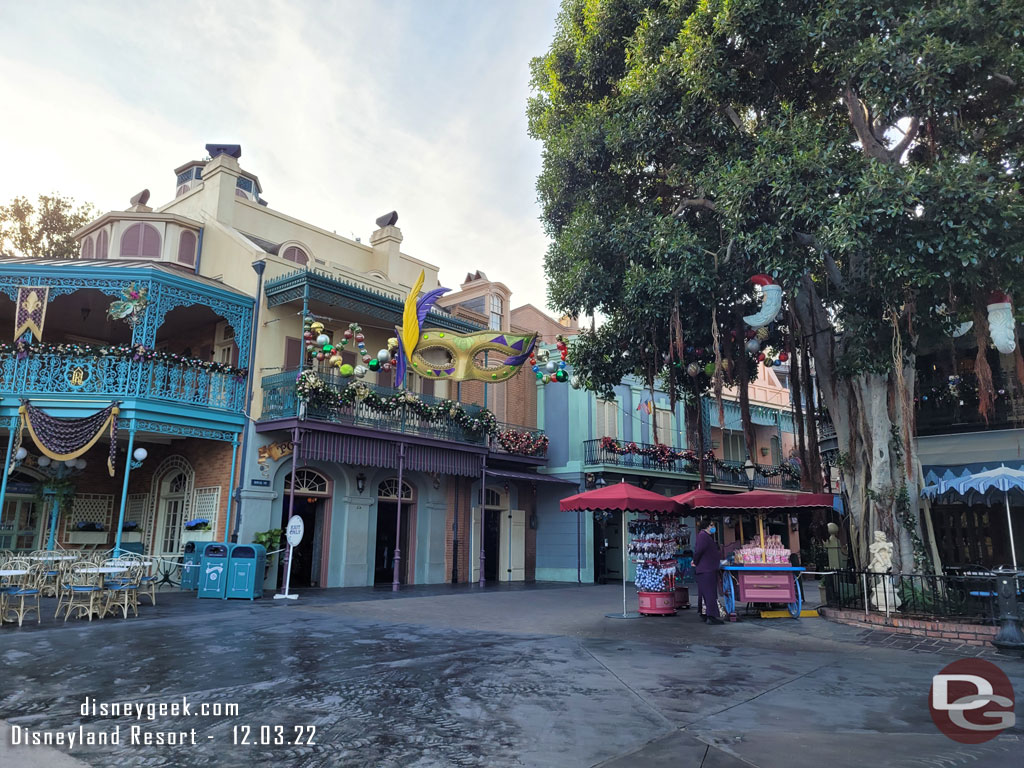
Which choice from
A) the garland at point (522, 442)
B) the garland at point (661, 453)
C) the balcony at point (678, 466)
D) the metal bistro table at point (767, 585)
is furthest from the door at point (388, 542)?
the metal bistro table at point (767, 585)

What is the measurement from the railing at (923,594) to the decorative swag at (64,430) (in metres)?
13.4

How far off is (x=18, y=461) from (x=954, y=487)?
1790 centimetres

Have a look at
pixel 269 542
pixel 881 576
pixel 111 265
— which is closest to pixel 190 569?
pixel 269 542

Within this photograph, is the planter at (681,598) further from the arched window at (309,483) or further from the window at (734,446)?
the window at (734,446)

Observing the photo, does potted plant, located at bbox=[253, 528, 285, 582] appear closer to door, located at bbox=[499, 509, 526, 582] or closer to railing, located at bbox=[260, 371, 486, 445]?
railing, located at bbox=[260, 371, 486, 445]

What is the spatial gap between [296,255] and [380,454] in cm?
639

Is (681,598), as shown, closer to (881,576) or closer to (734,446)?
(881,576)

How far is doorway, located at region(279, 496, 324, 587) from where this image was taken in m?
17.4

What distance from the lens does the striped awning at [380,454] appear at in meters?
16.4

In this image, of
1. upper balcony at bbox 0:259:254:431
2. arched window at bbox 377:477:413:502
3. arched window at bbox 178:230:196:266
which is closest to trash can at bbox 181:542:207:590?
upper balcony at bbox 0:259:254:431

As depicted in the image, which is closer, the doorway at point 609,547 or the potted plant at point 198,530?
the potted plant at point 198,530

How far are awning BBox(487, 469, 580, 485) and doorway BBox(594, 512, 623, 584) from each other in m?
1.85

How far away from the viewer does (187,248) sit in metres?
18.6

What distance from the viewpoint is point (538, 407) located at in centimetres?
2478
